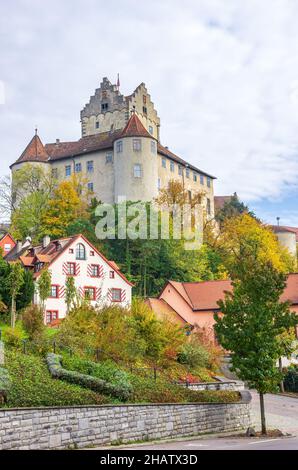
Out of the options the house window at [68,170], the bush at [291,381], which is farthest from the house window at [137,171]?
the bush at [291,381]

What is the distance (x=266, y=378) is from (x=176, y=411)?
4.21m

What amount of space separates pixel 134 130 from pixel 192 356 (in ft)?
162

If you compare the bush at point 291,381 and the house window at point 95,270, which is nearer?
the bush at point 291,381

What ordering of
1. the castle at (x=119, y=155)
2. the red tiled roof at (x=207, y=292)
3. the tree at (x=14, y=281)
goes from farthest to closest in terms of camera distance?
1. the castle at (x=119, y=155)
2. the red tiled roof at (x=207, y=292)
3. the tree at (x=14, y=281)

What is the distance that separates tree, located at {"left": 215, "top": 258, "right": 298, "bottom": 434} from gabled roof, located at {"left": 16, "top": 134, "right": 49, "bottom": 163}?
65.8 meters

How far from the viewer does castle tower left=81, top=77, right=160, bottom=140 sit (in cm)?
9027

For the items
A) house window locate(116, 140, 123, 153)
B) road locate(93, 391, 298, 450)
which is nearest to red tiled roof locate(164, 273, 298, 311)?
road locate(93, 391, 298, 450)

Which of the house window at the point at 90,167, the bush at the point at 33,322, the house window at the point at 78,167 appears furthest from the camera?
the house window at the point at 78,167

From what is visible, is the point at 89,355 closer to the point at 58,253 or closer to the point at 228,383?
the point at 228,383

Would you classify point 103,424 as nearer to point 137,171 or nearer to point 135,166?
point 137,171

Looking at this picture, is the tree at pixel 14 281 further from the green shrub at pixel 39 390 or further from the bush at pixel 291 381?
the bush at pixel 291 381

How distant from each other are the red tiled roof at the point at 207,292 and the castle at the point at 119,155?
951 inches

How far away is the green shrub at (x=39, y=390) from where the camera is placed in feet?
66.5

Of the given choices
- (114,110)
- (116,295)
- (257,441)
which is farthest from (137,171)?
(257,441)
